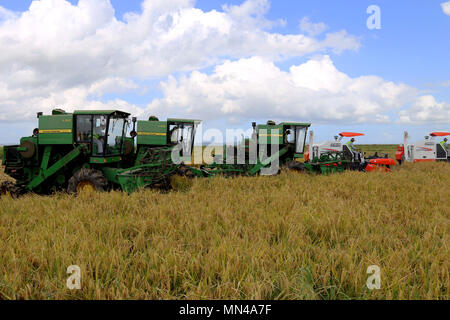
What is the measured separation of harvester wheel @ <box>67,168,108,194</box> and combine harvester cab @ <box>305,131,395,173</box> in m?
7.95

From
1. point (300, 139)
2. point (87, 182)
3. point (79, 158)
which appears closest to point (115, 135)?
point (79, 158)

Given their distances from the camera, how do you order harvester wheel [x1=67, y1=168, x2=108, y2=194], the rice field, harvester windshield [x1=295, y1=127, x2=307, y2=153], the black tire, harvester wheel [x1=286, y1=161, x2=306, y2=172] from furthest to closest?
harvester windshield [x1=295, y1=127, x2=307, y2=153] → harvester wheel [x1=286, y1=161, x2=306, y2=172] → the black tire → harvester wheel [x1=67, y1=168, x2=108, y2=194] → the rice field

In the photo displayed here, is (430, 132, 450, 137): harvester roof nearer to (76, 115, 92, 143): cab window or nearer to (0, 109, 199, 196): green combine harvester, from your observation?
(0, 109, 199, 196): green combine harvester

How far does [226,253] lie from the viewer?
2877mm

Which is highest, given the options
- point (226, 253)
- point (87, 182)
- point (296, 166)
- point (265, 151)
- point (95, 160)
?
point (265, 151)

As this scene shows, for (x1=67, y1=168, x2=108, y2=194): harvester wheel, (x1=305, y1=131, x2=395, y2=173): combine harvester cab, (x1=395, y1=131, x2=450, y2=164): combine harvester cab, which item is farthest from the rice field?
(x1=395, y1=131, x2=450, y2=164): combine harvester cab

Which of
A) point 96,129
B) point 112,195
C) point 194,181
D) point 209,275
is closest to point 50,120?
point 96,129

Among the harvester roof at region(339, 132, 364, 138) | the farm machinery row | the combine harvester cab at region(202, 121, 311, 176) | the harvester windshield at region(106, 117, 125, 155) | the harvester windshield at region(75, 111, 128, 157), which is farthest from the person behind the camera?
the harvester roof at region(339, 132, 364, 138)

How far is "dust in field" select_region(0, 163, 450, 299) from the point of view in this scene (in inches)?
92.7

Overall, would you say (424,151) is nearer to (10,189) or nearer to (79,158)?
(79,158)

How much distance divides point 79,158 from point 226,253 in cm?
720

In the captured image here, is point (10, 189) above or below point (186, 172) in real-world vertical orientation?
below
